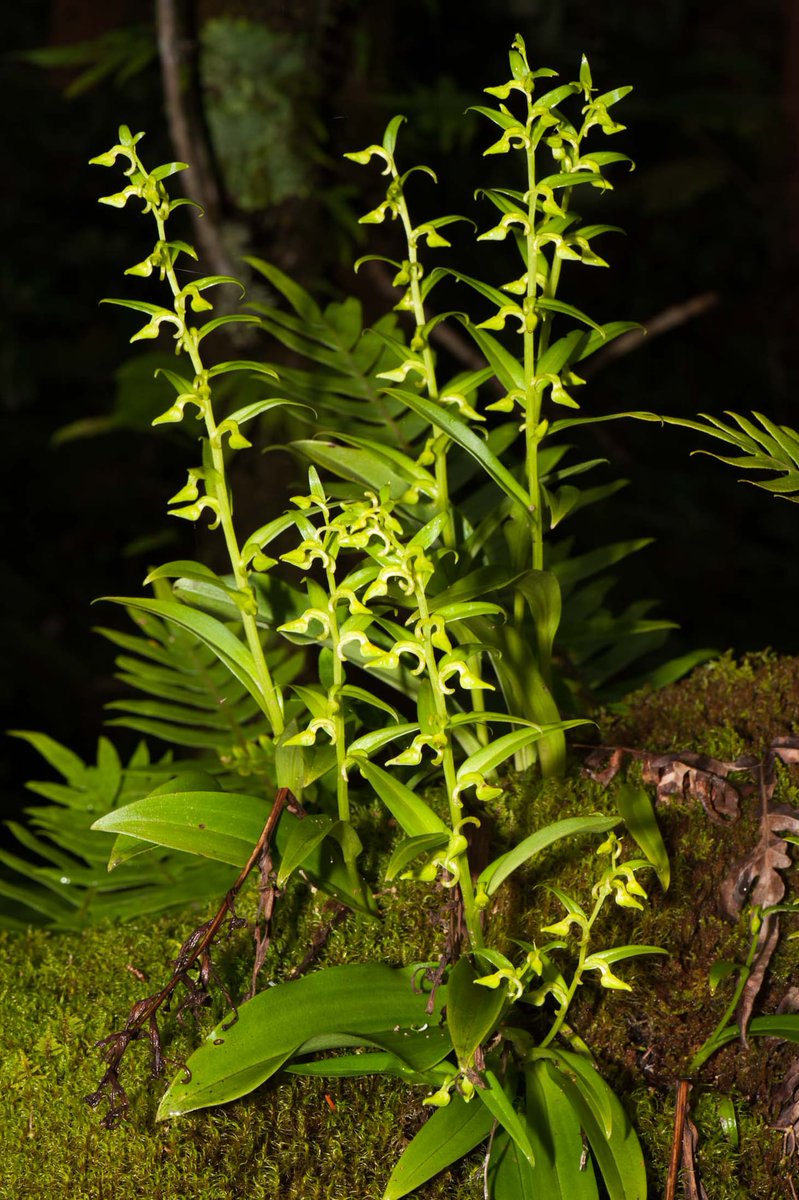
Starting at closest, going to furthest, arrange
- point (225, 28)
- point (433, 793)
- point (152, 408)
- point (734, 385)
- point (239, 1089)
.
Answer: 1. point (239, 1089)
2. point (433, 793)
3. point (225, 28)
4. point (152, 408)
5. point (734, 385)

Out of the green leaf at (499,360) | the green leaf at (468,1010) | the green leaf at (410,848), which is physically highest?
the green leaf at (499,360)

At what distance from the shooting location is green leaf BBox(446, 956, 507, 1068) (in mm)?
993

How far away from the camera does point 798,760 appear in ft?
4.61

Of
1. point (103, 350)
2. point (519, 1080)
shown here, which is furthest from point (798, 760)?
point (103, 350)

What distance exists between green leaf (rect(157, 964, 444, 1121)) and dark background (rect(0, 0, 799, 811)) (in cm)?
294

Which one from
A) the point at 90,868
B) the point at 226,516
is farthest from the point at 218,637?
the point at 90,868

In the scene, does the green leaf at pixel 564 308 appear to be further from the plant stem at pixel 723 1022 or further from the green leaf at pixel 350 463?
the plant stem at pixel 723 1022

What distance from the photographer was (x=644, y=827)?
1.24 meters

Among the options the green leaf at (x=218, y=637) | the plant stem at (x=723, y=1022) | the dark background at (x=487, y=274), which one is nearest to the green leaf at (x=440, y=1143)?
the plant stem at (x=723, y=1022)

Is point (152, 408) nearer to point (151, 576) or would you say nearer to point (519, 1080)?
point (151, 576)

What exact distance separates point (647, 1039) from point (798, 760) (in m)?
0.40

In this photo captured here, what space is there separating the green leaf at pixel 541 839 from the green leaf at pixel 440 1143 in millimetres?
221

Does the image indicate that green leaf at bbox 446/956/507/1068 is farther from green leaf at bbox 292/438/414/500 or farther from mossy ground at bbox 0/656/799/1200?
green leaf at bbox 292/438/414/500

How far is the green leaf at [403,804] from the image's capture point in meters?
1.16
